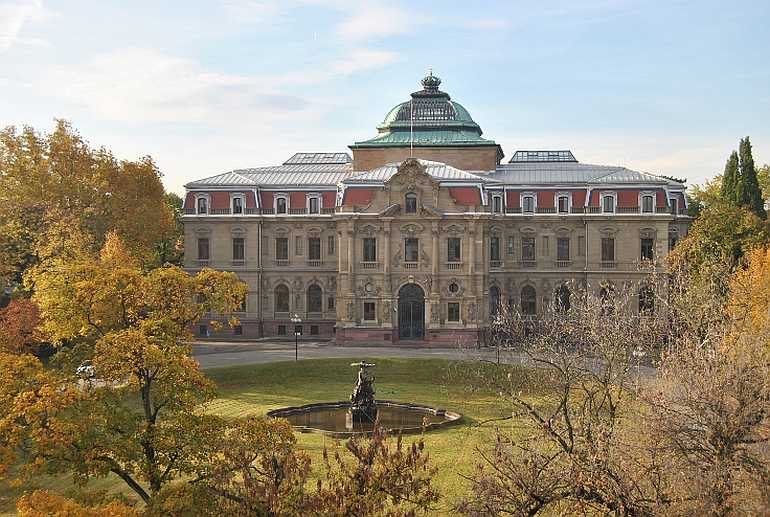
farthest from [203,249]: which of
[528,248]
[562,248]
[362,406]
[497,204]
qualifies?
[362,406]

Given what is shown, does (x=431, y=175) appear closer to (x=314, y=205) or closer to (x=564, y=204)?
(x=314, y=205)

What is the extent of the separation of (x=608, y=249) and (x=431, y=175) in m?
15.0

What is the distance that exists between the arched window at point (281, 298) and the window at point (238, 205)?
6.91 meters

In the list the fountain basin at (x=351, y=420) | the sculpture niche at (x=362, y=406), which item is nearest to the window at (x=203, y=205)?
the fountain basin at (x=351, y=420)

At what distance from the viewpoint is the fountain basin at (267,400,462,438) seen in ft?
107

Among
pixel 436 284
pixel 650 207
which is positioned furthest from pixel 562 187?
pixel 436 284

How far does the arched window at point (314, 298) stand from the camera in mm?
63062

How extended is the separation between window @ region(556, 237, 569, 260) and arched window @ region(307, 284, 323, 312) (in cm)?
1902

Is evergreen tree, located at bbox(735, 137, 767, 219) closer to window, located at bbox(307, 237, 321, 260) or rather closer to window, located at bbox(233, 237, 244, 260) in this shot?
window, located at bbox(307, 237, 321, 260)

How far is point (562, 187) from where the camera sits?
60.5m

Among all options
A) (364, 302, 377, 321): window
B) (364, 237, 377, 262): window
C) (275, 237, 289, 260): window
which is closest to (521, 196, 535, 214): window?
(364, 237, 377, 262): window

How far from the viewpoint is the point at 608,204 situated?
59562 millimetres

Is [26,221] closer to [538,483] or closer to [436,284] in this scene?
[436,284]

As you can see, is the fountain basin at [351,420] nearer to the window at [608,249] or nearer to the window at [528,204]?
the window at [528,204]
